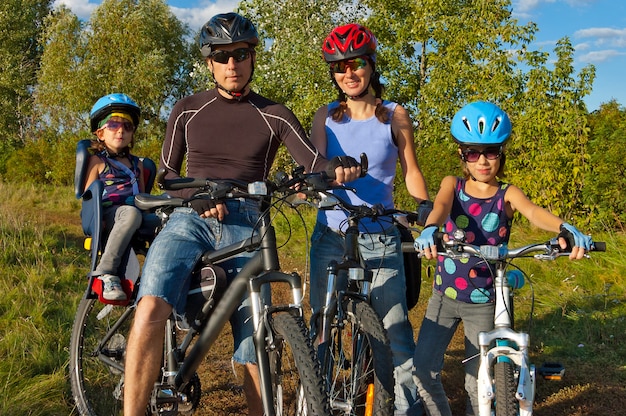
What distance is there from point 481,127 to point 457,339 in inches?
125

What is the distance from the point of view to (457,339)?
19.8ft

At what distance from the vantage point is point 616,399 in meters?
4.56

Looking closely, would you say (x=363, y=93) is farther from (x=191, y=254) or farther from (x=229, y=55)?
(x=191, y=254)

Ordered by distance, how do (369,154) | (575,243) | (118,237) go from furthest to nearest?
(118,237), (369,154), (575,243)

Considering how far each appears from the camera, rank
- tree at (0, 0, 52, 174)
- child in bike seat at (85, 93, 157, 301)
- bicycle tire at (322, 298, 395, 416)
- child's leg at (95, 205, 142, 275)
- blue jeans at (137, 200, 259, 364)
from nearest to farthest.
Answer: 1. bicycle tire at (322, 298, 395, 416)
2. blue jeans at (137, 200, 259, 364)
3. child's leg at (95, 205, 142, 275)
4. child in bike seat at (85, 93, 157, 301)
5. tree at (0, 0, 52, 174)

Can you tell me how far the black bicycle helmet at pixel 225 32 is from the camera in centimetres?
331

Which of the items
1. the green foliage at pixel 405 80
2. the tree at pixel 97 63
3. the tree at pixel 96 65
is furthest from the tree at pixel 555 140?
the tree at pixel 97 63

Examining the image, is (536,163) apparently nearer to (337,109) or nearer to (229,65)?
(337,109)

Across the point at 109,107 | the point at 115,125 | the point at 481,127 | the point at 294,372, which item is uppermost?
the point at 109,107

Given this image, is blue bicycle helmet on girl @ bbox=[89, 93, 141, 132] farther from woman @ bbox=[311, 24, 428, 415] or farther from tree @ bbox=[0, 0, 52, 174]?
tree @ bbox=[0, 0, 52, 174]

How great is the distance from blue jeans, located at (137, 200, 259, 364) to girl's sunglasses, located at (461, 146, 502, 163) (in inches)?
47.1

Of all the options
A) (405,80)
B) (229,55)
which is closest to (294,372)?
(229,55)

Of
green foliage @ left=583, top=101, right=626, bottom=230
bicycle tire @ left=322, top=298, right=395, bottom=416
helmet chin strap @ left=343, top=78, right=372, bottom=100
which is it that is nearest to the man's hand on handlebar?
bicycle tire @ left=322, top=298, right=395, bottom=416

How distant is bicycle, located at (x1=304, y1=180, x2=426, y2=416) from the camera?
289cm
